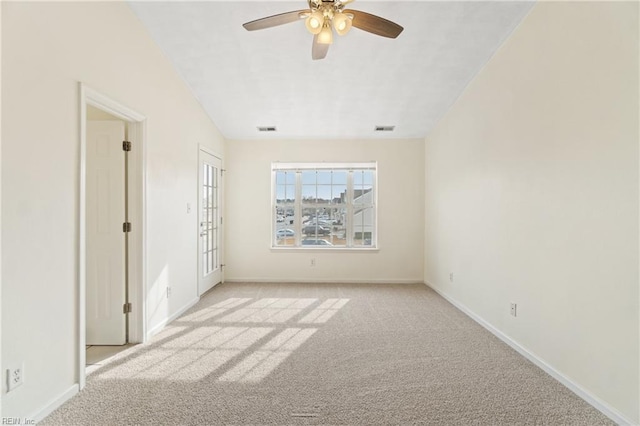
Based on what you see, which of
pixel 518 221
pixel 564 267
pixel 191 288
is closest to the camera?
pixel 564 267

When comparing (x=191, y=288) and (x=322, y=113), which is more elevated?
(x=322, y=113)

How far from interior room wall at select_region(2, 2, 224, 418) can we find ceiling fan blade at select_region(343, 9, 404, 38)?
6.16ft

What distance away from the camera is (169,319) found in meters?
3.59

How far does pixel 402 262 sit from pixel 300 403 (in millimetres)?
3771

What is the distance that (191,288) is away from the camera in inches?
166

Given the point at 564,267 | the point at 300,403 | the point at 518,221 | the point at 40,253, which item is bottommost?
the point at 300,403

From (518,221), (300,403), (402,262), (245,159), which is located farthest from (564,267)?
(245,159)

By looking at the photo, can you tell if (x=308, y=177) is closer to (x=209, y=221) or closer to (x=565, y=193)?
(x=209, y=221)

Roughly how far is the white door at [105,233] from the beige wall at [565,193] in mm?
3602

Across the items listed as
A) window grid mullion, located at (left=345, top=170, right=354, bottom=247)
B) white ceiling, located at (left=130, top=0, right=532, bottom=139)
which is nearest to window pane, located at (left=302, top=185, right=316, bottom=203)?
window grid mullion, located at (left=345, top=170, right=354, bottom=247)

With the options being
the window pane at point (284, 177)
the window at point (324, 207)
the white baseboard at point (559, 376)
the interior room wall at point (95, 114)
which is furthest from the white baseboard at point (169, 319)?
the white baseboard at point (559, 376)

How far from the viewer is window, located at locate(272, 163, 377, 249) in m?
5.70

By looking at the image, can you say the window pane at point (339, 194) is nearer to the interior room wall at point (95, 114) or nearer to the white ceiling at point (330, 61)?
the white ceiling at point (330, 61)

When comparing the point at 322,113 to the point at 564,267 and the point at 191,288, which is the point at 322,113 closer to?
the point at 191,288
